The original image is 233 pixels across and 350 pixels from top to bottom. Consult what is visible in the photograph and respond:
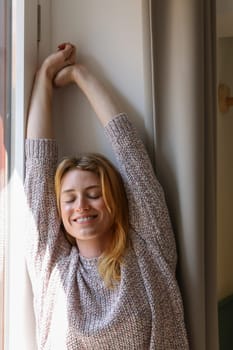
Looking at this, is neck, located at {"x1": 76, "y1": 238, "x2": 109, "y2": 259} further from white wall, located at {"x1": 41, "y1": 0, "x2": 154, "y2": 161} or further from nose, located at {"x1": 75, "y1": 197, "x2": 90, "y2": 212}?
white wall, located at {"x1": 41, "y1": 0, "x2": 154, "y2": 161}

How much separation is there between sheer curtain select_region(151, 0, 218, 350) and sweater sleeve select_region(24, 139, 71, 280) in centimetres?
29

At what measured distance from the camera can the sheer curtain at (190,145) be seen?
41.5 inches

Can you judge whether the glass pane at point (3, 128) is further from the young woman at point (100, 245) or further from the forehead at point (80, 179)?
the forehead at point (80, 179)

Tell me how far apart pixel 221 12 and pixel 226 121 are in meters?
0.60

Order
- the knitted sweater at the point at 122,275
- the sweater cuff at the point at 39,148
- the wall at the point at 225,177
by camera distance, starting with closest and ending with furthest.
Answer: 1. the knitted sweater at the point at 122,275
2. the sweater cuff at the point at 39,148
3. the wall at the point at 225,177

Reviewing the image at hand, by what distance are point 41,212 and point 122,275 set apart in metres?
0.26

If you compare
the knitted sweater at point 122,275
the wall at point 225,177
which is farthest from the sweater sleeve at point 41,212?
the wall at point 225,177

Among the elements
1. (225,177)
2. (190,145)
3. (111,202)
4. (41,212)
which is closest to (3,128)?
(41,212)

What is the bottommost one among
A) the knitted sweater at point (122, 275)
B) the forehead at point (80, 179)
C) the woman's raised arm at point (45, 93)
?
the knitted sweater at point (122, 275)

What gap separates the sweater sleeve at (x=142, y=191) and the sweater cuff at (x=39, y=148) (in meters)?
0.16

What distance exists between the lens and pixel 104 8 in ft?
4.06

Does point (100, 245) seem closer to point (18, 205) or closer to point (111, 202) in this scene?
point (111, 202)

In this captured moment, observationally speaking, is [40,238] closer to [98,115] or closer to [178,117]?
[98,115]

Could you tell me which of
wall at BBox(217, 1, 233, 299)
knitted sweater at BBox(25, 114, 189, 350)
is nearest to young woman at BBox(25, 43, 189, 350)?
knitted sweater at BBox(25, 114, 189, 350)
